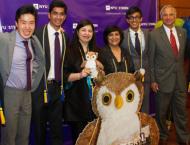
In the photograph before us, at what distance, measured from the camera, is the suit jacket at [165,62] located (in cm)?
348

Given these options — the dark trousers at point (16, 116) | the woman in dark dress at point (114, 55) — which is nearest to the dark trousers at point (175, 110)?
the woman in dark dress at point (114, 55)

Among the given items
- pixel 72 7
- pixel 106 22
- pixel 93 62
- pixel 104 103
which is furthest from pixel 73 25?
pixel 104 103

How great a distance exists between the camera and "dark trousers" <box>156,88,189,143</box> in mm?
3566

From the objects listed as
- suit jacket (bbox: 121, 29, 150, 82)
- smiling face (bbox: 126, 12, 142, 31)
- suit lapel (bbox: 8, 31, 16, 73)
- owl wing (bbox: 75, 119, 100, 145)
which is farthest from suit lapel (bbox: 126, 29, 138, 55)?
suit lapel (bbox: 8, 31, 16, 73)

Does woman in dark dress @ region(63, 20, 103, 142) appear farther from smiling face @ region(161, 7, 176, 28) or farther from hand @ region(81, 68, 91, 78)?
smiling face @ region(161, 7, 176, 28)

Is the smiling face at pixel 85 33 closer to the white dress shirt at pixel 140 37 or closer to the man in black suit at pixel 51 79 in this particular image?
the man in black suit at pixel 51 79

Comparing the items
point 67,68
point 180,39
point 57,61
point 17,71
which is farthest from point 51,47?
point 180,39

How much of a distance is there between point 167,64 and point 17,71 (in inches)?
66.6

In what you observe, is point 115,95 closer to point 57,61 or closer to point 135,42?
point 57,61

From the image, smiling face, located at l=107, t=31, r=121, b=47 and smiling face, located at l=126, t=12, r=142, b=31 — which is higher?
smiling face, located at l=126, t=12, r=142, b=31

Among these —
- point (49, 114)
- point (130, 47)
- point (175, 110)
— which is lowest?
point (175, 110)

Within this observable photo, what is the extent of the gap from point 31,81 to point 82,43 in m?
0.64

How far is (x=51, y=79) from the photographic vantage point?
2.90 m

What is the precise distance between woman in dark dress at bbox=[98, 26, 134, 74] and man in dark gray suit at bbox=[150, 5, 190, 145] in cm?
47
